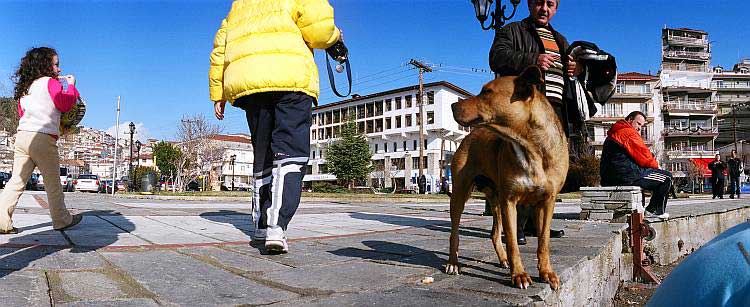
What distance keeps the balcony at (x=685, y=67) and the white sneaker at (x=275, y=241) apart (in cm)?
9488

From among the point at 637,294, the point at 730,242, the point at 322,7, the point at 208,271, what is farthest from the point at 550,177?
the point at 637,294

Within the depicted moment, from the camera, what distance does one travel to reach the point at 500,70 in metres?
4.23

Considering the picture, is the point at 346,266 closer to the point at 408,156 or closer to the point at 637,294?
the point at 637,294

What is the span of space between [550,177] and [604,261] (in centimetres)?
178

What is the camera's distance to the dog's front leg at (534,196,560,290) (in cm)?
241

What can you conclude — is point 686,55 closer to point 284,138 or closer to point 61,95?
point 284,138

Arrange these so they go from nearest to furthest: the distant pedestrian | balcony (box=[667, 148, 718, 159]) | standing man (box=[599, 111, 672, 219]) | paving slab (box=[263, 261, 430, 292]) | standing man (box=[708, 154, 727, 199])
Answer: paving slab (box=[263, 261, 430, 292]) → the distant pedestrian → standing man (box=[599, 111, 672, 219]) → standing man (box=[708, 154, 727, 199]) → balcony (box=[667, 148, 718, 159])

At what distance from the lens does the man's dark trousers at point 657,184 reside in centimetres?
698

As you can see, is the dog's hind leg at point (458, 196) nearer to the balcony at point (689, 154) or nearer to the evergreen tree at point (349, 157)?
the evergreen tree at point (349, 157)

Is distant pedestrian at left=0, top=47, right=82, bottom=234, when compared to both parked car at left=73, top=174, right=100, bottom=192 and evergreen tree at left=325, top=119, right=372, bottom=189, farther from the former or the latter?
evergreen tree at left=325, top=119, right=372, bottom=189

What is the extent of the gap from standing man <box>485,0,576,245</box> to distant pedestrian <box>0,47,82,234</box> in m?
3.97

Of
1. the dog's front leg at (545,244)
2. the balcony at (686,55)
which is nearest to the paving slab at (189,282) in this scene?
the dog's front leg at (545,244)

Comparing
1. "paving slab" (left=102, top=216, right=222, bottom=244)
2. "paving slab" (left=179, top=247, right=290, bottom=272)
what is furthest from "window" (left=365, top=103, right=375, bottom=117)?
"paving slab" (left=179, top=247, right=290, bottom=272)

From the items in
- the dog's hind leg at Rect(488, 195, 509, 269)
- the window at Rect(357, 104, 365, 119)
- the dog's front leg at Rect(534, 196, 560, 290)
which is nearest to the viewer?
the dog's front leg at Rect(534, 196, 560, 290)
